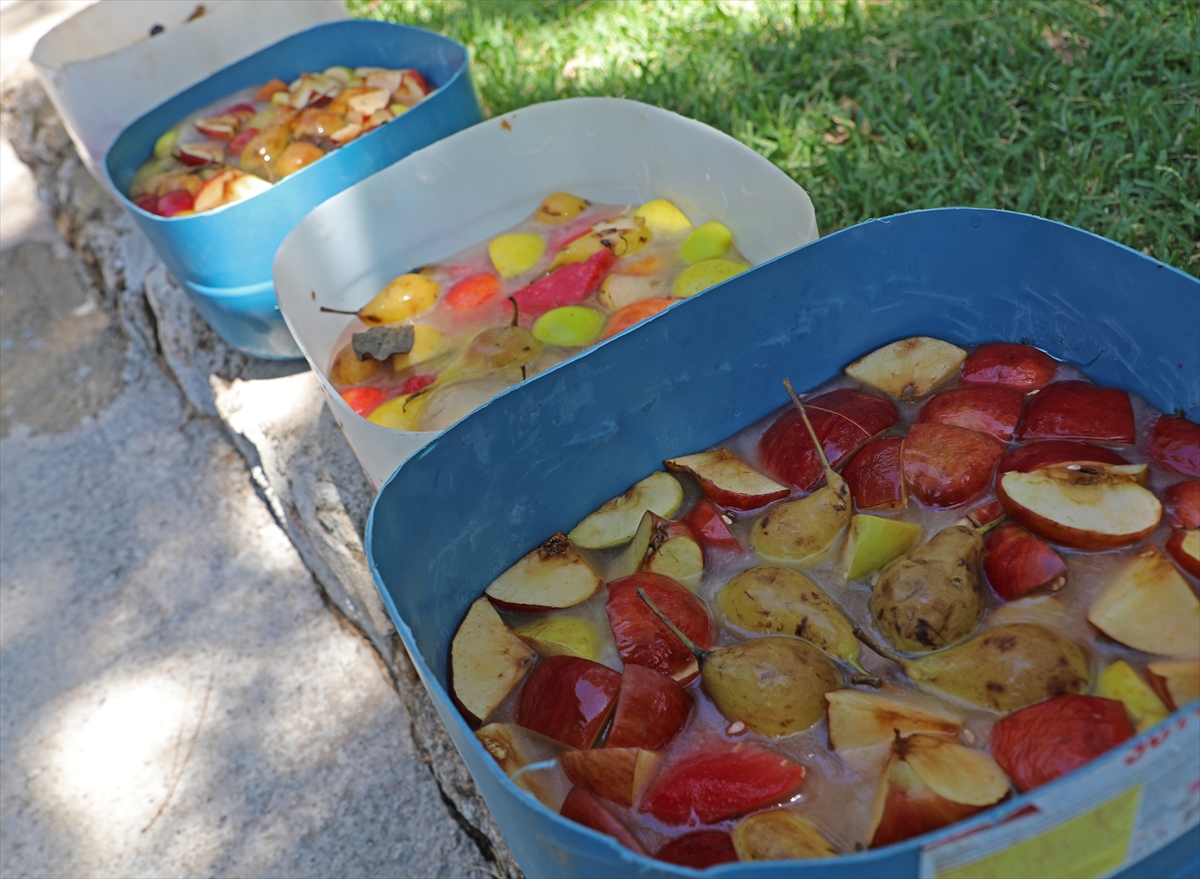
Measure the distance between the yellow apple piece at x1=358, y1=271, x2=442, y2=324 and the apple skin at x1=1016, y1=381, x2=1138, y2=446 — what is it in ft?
3.25

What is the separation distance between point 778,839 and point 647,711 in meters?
0.17

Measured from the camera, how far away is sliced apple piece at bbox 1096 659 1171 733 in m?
0.79

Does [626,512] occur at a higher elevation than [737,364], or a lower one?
lower

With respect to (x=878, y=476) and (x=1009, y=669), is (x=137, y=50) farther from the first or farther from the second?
(x=1009, y=669)

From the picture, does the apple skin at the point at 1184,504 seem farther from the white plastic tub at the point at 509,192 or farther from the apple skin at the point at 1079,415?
the white plastic tub at the point at 509,192

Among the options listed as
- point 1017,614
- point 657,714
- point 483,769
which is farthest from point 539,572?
point 1017,614

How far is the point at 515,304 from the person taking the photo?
60.5 inches

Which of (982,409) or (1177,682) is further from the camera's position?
(982,409)

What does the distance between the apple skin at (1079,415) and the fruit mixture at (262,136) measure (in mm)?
1397

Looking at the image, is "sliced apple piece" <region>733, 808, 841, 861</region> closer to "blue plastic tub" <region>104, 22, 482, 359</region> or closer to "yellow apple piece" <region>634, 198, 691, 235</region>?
"yellow apple piece" <region>634, 198, 691, 235</region>

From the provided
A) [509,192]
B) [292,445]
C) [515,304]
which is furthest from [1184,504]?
[292,445]

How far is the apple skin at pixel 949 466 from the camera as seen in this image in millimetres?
1058

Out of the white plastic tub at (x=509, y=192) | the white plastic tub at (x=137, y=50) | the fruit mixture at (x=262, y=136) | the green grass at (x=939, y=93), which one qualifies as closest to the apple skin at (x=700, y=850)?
the white plastic tub at (x=509, y=192)

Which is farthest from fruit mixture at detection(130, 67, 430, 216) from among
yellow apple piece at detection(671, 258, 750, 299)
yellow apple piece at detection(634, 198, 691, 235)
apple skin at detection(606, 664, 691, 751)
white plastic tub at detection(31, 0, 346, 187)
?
apple skin at detection(606, 664, 691, 751)
